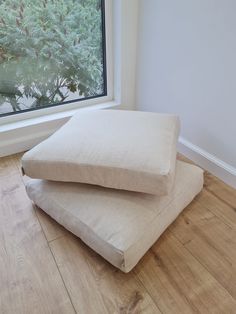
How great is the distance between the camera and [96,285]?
0.90 m

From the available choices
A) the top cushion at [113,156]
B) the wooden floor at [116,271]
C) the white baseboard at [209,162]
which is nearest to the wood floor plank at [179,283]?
the wooden floor at [116,271]

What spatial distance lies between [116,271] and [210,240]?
0.41 meters

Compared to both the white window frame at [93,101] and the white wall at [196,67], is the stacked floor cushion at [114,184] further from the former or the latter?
the white window frame at [93,101]

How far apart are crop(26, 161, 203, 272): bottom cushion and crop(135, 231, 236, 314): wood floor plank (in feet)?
0.20

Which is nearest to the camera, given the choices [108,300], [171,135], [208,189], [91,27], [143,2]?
[108,300]

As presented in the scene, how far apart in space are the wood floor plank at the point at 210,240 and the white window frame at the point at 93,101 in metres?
1.06

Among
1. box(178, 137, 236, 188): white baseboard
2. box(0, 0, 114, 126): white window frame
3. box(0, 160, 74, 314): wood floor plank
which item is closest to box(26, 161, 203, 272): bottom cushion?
box(0, 160, 74, 314): wood floor plank

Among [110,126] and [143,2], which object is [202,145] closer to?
[110,126]

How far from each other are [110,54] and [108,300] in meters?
1.52

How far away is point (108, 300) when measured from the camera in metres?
0.86

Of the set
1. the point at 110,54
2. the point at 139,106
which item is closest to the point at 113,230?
the point at 139,106

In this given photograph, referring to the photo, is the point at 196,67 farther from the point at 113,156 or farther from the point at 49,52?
the point at 49,52

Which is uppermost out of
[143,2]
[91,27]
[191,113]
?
[143,2]

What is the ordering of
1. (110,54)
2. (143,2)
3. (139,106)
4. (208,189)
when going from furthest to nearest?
(139,106), (110,54), (143,2), (208,189)
